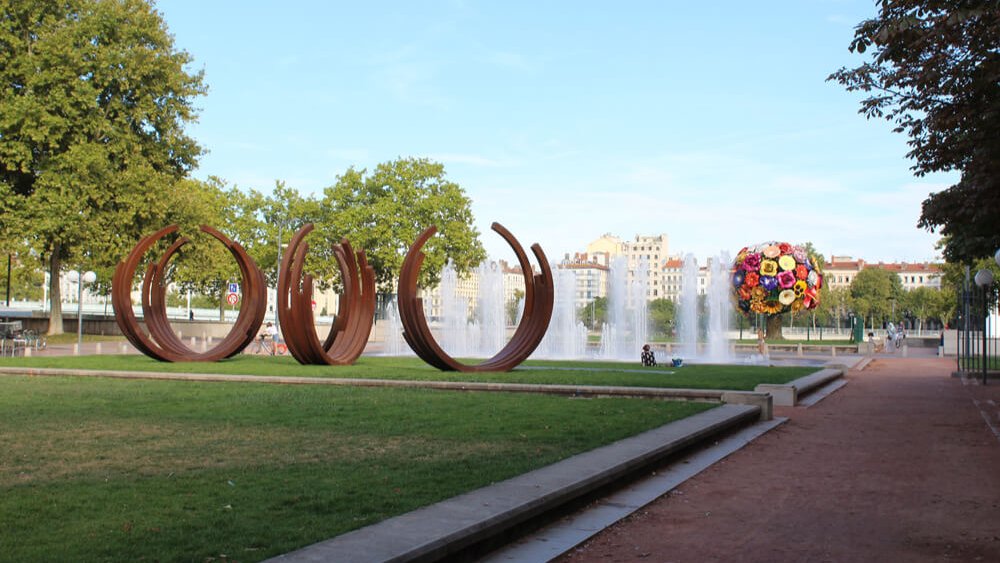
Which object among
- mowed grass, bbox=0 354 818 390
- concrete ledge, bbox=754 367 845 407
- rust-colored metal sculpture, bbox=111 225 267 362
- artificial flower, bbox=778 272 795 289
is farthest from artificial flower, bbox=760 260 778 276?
rust-colored metal sculpture, bbox=111 225 267 362

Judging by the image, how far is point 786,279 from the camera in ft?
132

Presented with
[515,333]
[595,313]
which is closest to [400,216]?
[515,333]

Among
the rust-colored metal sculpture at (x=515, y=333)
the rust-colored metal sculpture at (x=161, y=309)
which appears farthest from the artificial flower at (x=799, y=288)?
the rust-colored metal sculpture at (x=161, y=309)

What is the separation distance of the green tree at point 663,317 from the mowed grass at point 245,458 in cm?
7152

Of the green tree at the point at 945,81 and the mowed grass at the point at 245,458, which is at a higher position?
the green tree at the point at 945,81

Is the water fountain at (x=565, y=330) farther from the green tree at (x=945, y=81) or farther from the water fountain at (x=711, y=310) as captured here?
the green tree at (x=945, y=81)

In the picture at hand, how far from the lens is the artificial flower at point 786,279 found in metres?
40.0

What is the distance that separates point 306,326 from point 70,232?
15130 mm

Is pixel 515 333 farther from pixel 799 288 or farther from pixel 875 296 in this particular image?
pixel 875 296

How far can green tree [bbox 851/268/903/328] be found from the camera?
116312 millimetres

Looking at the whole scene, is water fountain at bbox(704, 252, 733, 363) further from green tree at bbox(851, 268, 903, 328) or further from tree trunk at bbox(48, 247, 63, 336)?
green tree at bbox(851, 268, 903, 328)

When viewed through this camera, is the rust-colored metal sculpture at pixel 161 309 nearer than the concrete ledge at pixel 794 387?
No

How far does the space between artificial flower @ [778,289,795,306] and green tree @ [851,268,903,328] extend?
8151 centimetres

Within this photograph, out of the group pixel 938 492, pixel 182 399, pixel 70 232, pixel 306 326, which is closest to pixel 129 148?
pixel 70 232
